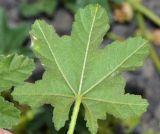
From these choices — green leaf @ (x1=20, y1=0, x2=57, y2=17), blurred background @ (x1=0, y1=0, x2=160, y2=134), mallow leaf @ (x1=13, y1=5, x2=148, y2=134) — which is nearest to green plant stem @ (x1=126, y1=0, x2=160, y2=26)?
blurred background @ (x1=0, y1=0, x2=160, y2=134)

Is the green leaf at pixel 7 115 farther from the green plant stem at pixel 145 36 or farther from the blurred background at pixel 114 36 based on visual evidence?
the green plant stem at pixel 145 36

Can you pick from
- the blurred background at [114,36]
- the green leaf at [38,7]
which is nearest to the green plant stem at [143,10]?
the blurred background at [114,36]

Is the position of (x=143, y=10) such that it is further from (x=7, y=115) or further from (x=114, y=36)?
(x=7, y=115)

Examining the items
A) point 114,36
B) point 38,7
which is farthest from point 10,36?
point 114,36

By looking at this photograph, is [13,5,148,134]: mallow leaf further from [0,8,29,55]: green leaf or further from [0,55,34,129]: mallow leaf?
[0,8,29,55]: green leaf

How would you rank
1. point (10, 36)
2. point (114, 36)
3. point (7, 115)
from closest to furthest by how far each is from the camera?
point (7, 115) → point (10, 36) → point (114, 36)
